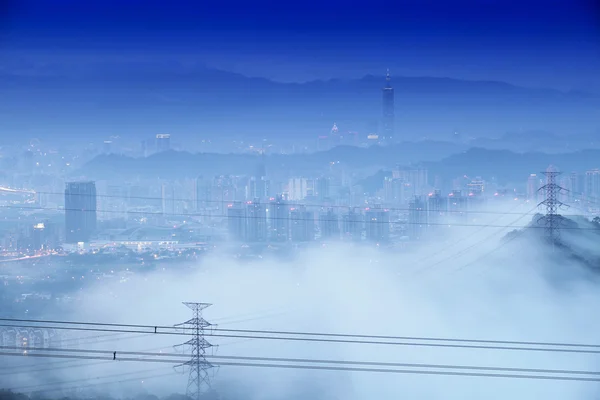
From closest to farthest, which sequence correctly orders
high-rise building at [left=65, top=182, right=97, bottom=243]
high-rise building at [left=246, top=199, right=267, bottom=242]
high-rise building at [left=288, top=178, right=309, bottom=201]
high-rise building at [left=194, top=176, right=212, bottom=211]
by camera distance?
high-rise building at [left=65, top=182, right=97, bottom=243], high-rise building at [left=246, top=199, right=267, bottom=242], high-rise building at [left=288, top=178, right=309, bottom=201], high-rise building at [left=194, top=176, right=212, bottom=211]

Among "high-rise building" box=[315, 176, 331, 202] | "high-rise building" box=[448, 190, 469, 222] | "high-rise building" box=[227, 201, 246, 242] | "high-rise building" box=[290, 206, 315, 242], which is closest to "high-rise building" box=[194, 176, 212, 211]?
"high-rise building" box=[227, 201, 246, 242]

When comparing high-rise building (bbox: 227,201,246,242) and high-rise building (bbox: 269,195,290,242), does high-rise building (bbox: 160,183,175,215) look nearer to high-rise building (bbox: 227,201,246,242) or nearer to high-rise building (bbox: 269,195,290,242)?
high-rise building (bbox: 227,201,246,242)

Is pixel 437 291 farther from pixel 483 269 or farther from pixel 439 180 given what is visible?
pixel 439 180

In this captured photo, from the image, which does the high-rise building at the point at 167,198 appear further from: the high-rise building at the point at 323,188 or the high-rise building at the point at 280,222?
the high-rise building at the point at 323,188

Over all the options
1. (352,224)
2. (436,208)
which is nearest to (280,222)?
(352,224)

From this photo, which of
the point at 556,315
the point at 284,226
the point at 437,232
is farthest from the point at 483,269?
the point at 284,226
